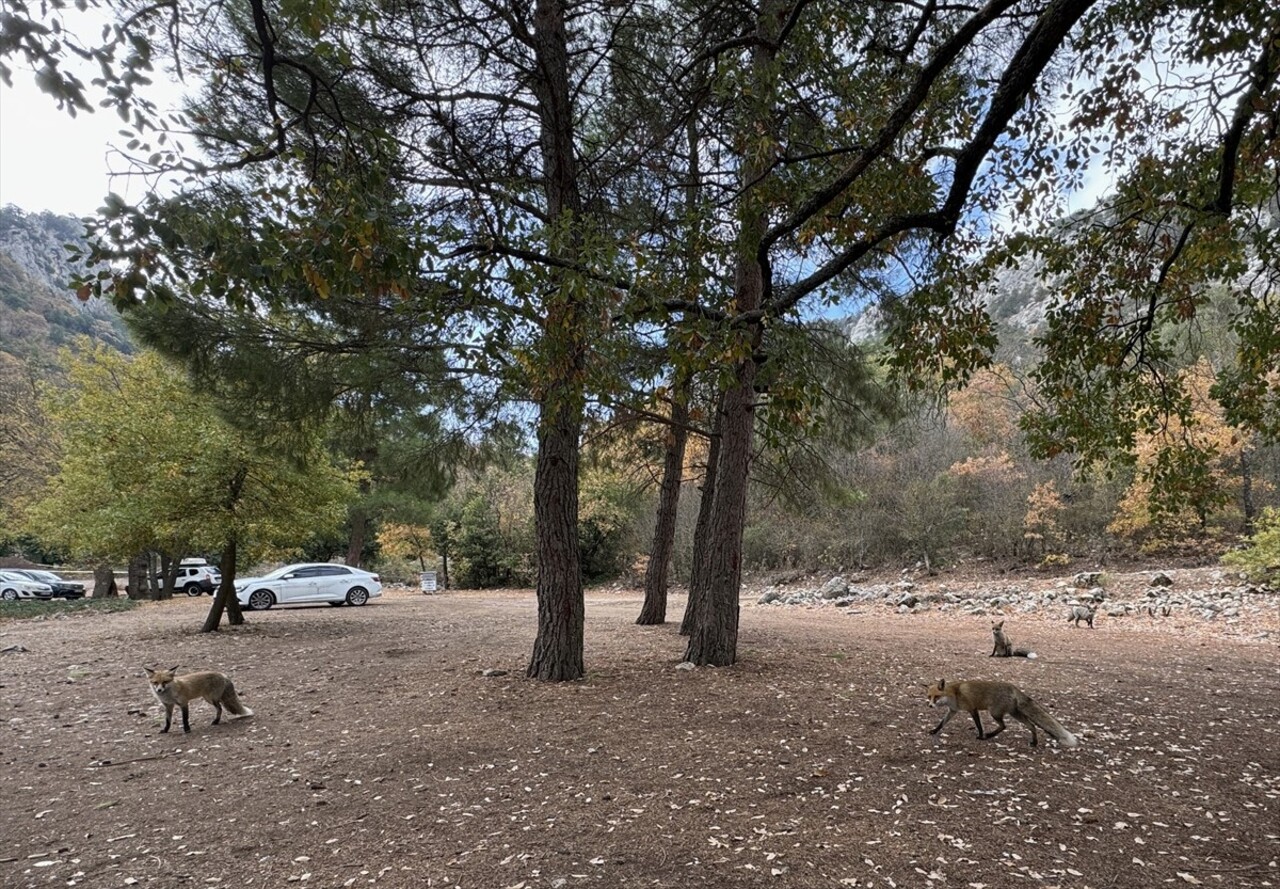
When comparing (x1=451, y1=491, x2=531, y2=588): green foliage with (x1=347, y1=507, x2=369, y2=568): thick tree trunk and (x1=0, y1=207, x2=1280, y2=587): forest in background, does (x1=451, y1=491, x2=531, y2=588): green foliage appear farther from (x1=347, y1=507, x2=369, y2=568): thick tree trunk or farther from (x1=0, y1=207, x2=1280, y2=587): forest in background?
(x1=347, y1=507, x2=369, y2=568): thick tree trunk

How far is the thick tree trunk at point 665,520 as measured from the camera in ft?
33.8

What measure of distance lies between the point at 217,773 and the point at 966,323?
6.13 metres

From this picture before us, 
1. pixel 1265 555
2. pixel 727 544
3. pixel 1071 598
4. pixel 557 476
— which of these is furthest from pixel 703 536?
pixel 1265 555

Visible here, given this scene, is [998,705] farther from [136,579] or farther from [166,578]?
[136,579]

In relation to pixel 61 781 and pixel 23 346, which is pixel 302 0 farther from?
pixel 23 346

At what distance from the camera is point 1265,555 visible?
41.1 ft

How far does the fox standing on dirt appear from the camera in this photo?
5047 mm

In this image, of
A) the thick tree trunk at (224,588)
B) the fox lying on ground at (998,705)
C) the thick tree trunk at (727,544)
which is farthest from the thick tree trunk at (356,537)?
the fox lying on ground at (998,705)

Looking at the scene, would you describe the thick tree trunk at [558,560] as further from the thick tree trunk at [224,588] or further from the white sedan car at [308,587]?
the white sedan car at [308,587]

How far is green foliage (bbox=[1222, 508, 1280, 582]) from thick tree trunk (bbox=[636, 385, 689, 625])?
11.4 meters

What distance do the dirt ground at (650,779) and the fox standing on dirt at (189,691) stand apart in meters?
0.16

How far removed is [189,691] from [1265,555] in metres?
17.2

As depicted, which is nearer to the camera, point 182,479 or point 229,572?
point 182,479

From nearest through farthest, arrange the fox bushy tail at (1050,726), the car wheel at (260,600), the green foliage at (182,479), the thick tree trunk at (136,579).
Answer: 1. the fox bushy tail at (1050,726)
2. the green foliage at (182,479)
3. the car wheel at (260,600)
4. the thick tree trunk at (136,579)
